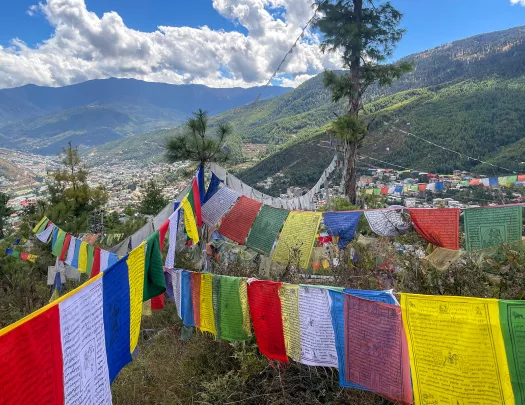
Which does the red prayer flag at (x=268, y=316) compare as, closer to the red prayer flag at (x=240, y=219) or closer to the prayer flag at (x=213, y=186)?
the red prayer flag at (x=240, y=219)

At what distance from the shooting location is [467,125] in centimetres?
5850

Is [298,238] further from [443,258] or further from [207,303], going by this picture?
[443,258]

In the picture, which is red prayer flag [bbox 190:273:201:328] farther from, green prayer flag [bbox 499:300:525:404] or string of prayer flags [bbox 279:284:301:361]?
green prayer flag [bbox 499:300:525:404]

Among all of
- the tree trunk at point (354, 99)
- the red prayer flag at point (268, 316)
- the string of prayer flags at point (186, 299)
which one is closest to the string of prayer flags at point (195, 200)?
the string of prayer flags at point (186, 299)

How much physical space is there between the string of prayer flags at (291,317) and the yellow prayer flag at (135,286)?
4.73 ft

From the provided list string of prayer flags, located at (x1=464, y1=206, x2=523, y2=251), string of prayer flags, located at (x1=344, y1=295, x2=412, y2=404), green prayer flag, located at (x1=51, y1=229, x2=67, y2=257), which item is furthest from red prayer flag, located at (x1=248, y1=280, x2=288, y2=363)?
green prayer flag, located at (x1=51, y1=229, x2=67, y2=257)

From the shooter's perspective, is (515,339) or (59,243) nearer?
(515,339)

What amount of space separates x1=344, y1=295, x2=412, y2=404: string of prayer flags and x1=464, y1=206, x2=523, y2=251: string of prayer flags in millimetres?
2597

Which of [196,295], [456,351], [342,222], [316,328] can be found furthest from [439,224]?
[196,295]

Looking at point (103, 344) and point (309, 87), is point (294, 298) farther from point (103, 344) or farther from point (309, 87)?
point (309, 87)

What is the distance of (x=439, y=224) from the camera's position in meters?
5.22

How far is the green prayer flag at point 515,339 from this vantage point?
7.52 ft

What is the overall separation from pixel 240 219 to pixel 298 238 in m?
1.26

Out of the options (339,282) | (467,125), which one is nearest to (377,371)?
(339,282)
